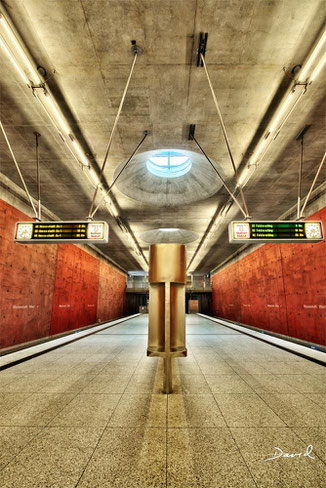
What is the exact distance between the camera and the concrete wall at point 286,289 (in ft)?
25.4

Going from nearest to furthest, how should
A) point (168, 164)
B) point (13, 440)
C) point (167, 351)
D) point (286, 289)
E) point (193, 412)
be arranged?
point (13, 440), point (193, 412), point (167, 351), point (168, 164), point (286, 289)

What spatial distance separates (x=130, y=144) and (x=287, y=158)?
15.6ft

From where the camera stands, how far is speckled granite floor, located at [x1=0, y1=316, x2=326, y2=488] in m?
1.99

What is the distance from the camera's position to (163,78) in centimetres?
461

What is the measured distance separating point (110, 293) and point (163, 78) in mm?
19091

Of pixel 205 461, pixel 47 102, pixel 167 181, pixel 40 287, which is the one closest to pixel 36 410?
pixel 205 461

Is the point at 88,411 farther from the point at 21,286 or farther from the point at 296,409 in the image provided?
the point at 21,286

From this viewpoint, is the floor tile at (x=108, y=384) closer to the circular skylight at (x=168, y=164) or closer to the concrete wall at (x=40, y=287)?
the concrete wall at (x=40, y=287)

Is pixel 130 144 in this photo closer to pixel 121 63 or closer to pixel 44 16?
pixel 121 63

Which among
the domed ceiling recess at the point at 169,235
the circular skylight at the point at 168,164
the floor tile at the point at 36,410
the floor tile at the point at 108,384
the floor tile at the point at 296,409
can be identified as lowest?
the floor tile at the point at 108,384

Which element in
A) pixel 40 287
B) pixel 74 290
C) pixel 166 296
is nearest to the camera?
pixel 166 296

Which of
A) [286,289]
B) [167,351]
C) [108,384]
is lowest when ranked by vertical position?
[108,384]

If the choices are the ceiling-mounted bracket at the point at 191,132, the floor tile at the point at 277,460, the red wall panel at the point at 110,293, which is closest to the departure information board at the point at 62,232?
the ceiling-mounted bracket at the point at 191,132

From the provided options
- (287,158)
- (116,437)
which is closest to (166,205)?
(287,158)
